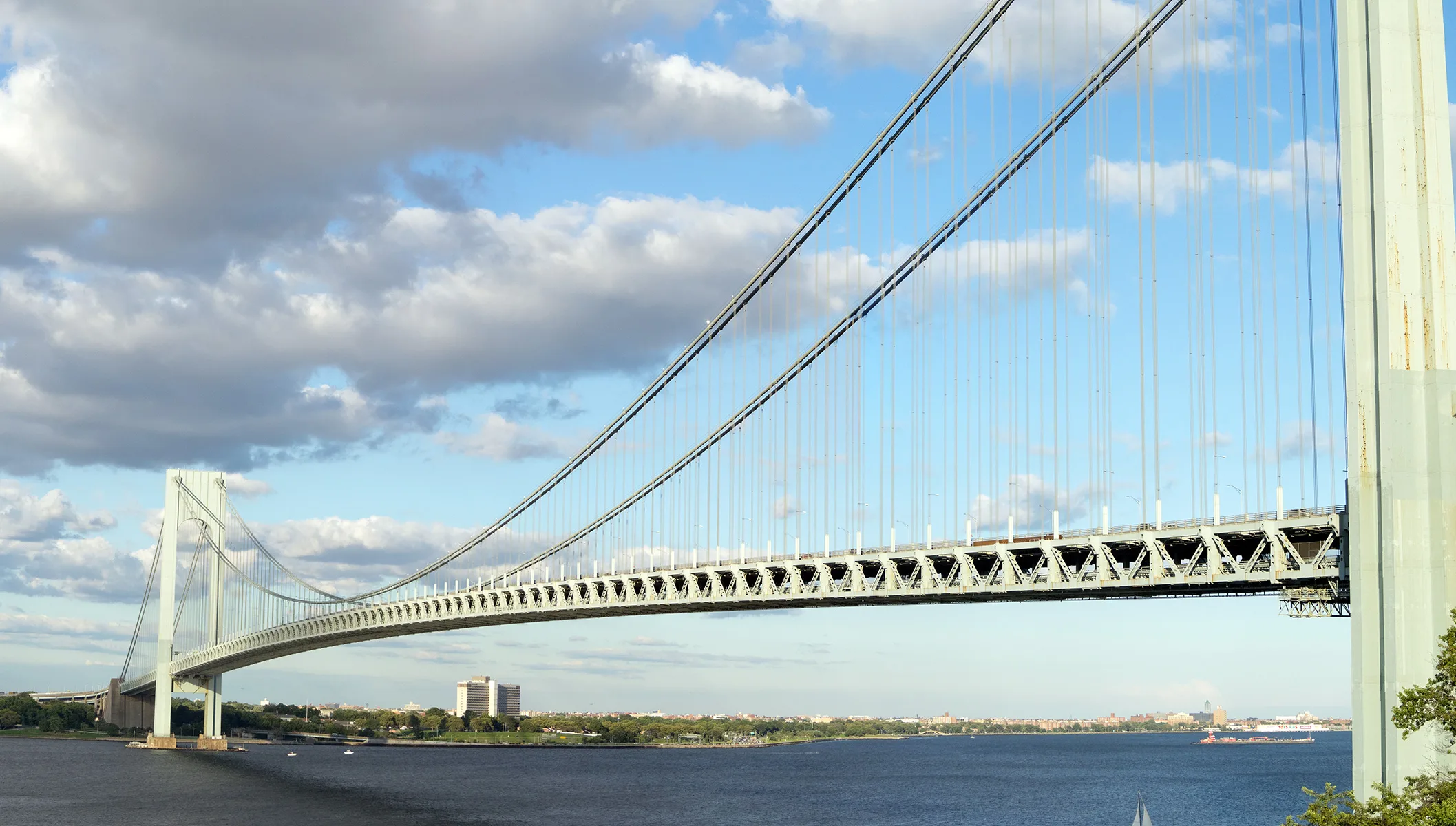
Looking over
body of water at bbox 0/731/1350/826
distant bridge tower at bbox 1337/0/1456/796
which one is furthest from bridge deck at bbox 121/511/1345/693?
body of water at bbox 0/731/1350/826

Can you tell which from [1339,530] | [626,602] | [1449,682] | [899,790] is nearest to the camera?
[1449,682]

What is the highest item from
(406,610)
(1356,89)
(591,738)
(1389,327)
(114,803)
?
(1356,89)

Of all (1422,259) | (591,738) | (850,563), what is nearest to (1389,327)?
(1422,259)

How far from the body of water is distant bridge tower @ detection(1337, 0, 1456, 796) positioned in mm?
39266

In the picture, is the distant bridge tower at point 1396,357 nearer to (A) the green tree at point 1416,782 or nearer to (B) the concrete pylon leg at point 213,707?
(A) the green tree at point 1416,782

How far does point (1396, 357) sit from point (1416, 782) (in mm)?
6554

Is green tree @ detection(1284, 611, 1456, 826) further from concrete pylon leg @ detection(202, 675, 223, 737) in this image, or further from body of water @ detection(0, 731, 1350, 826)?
concrete pylon leg @ detection(202, 675, 223, 737)

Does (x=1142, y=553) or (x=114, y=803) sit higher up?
(x=1142, y=553)

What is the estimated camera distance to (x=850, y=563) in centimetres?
3853

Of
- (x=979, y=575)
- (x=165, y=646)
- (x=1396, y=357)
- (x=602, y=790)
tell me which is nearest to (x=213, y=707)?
(x=165, y=646)

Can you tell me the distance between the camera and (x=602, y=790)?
81.3 metres

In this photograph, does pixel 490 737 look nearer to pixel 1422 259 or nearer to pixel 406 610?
pixel 406 610

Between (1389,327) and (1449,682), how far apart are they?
567 centimetres

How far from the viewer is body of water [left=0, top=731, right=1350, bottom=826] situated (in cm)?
5997
